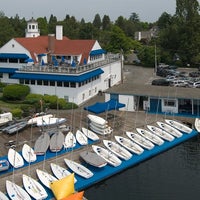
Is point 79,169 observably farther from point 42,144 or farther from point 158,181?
point 158,181

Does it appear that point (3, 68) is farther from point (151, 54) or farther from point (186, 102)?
point (151, 54)

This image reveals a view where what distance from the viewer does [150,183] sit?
32844 mm

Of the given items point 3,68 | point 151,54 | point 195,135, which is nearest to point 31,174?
point 195,135

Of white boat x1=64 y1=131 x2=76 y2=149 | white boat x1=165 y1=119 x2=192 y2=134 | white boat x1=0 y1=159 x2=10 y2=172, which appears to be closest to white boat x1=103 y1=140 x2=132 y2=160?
white boat x1=64 y1=131 x2=76 y2=149

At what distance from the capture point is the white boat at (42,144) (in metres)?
35.5

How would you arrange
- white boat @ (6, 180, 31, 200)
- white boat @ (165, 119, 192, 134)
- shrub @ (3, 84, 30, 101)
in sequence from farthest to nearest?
1. shrub @ (3, 84, 30, 101)
2. white boat @ (165, 119, 192, 134)
3. white boat @ (6, 180, 31, 200)

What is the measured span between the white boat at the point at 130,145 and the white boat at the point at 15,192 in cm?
1271

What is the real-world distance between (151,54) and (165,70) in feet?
43.9

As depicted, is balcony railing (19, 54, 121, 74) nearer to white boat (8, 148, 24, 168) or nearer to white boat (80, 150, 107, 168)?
white boat (80, 150, 107, 168)

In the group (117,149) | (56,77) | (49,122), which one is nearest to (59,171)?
(117,149)

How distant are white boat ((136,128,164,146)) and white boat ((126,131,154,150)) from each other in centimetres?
67

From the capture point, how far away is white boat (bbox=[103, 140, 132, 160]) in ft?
119

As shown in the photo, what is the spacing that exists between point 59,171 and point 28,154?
4386 millimetres

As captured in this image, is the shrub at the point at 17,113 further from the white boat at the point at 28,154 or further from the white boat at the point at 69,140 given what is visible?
the white boat at the point at 28,154
